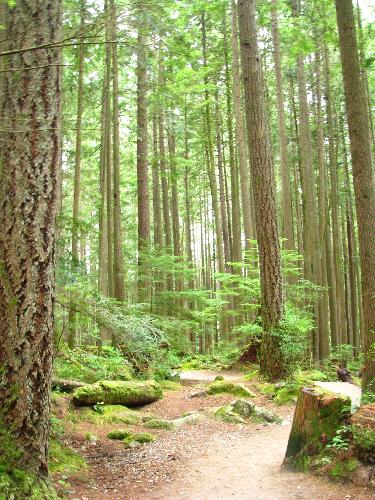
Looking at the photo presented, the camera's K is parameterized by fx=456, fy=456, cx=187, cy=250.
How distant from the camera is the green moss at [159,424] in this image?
25.6ft

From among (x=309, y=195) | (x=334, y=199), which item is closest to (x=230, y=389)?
(x=309, y=195)

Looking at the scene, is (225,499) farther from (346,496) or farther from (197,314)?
(197,314)

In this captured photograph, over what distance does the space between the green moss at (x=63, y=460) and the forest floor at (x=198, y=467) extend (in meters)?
0.13

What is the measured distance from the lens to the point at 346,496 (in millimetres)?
4141

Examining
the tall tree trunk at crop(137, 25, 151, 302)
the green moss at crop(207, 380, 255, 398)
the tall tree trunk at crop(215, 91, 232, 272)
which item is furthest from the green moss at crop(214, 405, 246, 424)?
the tall tree trunk at crop(215, 91, 232, 272)

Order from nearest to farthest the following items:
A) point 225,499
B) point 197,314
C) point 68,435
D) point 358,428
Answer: point 358,428
point 225,499
point 68,435
point 197,314

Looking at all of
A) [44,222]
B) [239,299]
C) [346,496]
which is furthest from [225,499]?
[239,299]

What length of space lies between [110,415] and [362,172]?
19.4 ft

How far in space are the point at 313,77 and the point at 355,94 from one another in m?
14.1

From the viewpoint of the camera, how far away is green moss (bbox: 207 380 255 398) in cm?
952

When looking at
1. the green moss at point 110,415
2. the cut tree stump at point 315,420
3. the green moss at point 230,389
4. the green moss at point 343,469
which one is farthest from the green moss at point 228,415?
the green moss at point 343,469

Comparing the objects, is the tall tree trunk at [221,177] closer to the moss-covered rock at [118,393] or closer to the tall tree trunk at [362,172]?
the moss-covered rock at [118,393]

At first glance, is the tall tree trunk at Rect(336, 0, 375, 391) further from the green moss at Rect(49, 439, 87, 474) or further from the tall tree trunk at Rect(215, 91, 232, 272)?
the tall tree trunk at Rect(215, 91, 232, 272)

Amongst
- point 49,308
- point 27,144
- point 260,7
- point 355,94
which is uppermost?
point 260,7
